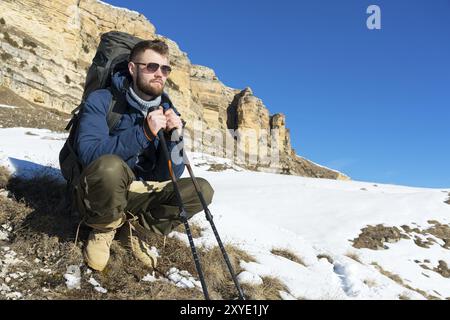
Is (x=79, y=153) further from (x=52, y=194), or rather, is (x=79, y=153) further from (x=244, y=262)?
(x=244, y=262)

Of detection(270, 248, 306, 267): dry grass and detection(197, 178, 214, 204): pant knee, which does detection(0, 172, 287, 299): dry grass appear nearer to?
detection(197, 178, 214, 204): pant knee

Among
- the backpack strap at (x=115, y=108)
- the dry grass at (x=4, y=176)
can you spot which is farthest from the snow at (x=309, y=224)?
→ the backpack strap at (x=115, y=108)

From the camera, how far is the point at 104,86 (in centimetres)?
419

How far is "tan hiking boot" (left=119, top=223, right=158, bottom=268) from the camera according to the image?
424 centimetres

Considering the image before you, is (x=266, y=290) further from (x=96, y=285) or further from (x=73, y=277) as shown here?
(x=73, y=277)

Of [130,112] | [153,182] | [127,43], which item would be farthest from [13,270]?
[127,43]

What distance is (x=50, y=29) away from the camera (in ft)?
157

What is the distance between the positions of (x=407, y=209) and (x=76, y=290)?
789 inches

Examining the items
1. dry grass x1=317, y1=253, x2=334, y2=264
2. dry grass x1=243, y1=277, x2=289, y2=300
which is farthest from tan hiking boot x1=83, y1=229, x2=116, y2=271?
dry grass x1=317, y1=253, x2=334, y2=264

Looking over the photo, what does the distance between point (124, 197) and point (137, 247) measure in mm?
946

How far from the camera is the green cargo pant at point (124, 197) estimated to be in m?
3.34

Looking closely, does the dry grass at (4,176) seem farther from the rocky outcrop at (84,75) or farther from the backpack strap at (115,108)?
the rocky outcrop at (84,75)

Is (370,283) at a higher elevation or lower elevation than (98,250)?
lower
